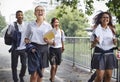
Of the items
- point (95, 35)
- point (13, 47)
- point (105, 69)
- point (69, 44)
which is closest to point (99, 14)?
point (95, 35)

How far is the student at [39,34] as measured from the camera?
7.78 metres

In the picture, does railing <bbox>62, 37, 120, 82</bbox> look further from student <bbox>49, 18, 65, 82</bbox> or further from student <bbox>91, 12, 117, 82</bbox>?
student <bbox>91, 12, 117, 82</bbox>

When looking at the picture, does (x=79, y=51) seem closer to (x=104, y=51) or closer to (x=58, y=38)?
(x=58, y=38)

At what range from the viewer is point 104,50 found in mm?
8070

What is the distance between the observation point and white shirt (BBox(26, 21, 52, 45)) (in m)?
7.77

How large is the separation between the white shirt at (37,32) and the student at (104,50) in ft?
3.28

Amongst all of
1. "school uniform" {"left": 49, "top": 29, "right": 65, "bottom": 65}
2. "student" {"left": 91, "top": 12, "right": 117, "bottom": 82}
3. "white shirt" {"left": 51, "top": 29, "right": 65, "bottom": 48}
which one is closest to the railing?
"white shirt" {"left": 51, "top": 29, "right": 65, "bottom": 48}

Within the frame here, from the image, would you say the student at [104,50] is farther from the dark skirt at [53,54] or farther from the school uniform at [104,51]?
the dark skirt at [53,54]

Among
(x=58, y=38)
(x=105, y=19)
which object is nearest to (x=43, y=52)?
(x=105, y=19)

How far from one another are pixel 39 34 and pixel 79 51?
7.98 m

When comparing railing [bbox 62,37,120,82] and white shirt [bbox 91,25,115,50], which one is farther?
railing [bbox 62,37,120,82]

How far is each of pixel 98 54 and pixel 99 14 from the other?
83 centimetres

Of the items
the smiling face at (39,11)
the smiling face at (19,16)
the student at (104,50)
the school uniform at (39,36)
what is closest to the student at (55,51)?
the smiling face at (19,16)

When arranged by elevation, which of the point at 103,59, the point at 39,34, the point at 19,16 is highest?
the point at 19,16
